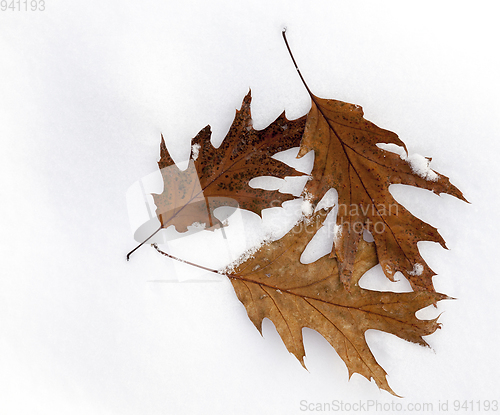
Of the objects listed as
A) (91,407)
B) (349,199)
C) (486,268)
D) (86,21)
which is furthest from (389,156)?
(91,407)

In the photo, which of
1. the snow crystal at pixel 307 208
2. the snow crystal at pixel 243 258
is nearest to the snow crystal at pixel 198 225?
the snow crystal at pixel 243 258

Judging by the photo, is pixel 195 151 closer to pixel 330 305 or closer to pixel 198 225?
pixel 198 225

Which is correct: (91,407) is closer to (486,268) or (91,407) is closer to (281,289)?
(281,289)

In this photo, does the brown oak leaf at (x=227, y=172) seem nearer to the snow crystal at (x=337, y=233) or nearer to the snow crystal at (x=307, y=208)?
the snow crystal at (x=307, y=208)

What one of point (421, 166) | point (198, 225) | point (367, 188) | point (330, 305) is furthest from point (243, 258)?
point (421, 166)

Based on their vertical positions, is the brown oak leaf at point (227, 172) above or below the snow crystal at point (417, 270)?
above

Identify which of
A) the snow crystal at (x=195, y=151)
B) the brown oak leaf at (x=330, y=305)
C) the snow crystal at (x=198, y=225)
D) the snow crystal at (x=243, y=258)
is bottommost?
the brown oak leaf at (x=330, y=305)
